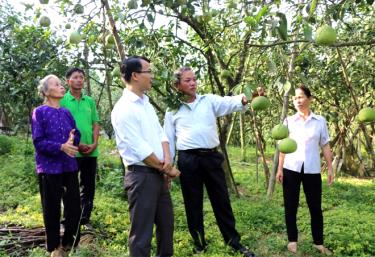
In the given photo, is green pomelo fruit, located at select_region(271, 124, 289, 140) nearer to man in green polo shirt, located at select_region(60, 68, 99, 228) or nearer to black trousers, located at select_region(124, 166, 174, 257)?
black trousers, located at select_region(124, 166, 174, 257)

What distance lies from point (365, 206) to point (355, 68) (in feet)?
5.83

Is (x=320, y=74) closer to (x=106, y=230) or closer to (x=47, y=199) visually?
(x=106, y=230)

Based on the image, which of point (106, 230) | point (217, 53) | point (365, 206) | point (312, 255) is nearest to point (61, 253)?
point (106, 230)

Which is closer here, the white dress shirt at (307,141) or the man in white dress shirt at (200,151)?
the man in white dress shirt at (200,151)

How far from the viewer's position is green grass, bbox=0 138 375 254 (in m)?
3.65

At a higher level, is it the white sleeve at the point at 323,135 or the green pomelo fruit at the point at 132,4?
the green pomelo fruit at the point at 132,4

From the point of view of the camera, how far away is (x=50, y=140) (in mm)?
3107

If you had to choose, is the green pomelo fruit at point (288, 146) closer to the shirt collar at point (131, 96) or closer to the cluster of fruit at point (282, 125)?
the cluster of fruit at point (282, 125)

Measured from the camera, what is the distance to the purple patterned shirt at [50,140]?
306 cm

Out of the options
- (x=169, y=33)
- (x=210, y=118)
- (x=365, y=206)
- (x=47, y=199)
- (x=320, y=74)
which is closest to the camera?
(x=47, y=199)

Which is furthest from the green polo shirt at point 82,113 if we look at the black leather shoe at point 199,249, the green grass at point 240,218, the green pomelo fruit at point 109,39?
the black leather shoe at point 199,249

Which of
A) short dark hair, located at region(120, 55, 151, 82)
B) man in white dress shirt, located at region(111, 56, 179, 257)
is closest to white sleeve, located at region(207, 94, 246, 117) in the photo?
man in white dress shirt, located at region(111, 56, 179, 257)

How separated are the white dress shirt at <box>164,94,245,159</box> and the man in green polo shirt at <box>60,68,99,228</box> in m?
0.77

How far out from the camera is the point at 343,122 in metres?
7.84
